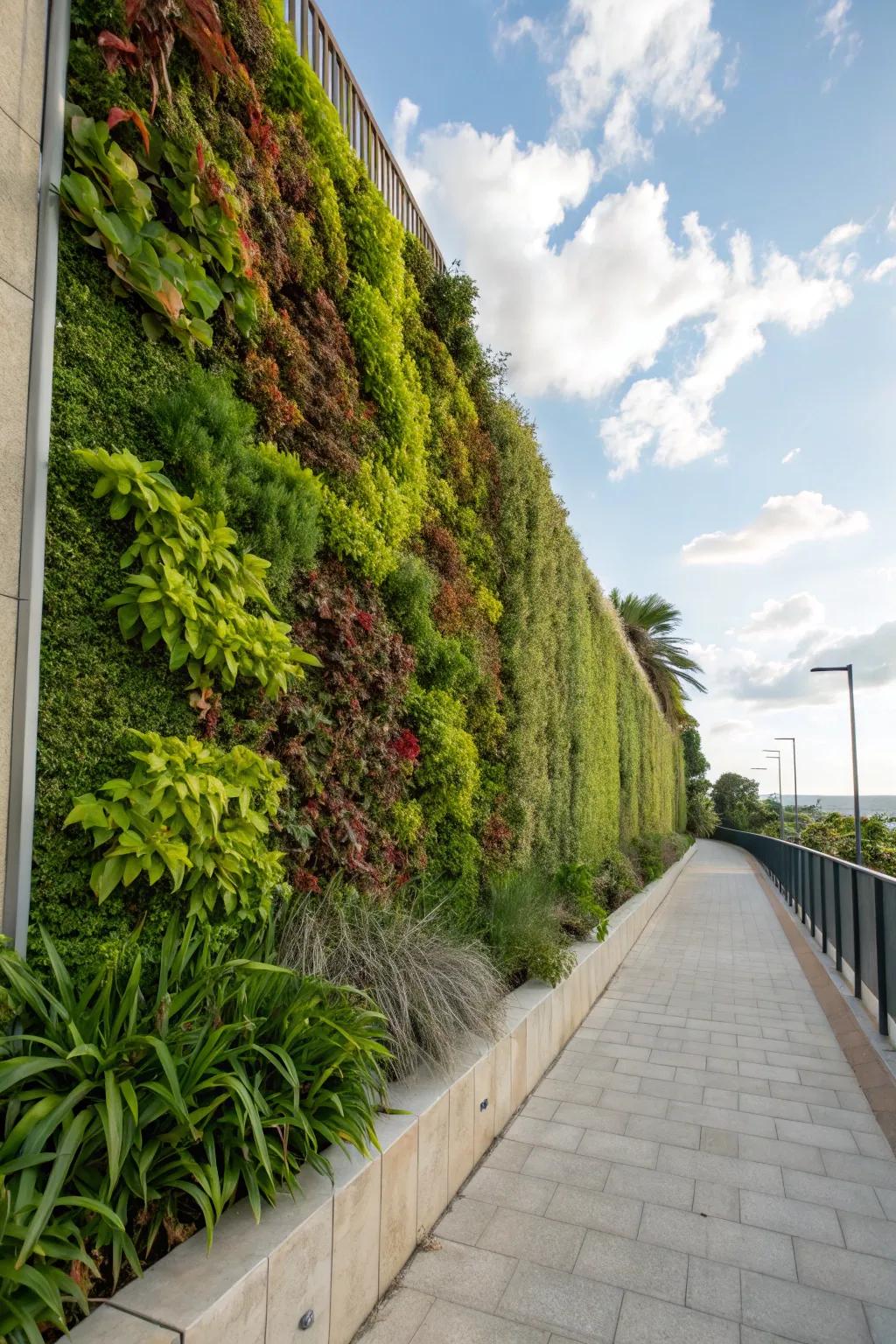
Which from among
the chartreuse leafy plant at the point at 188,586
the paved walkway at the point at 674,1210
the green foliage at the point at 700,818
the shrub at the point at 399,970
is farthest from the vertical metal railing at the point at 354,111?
the green foliage at the point at 700,818

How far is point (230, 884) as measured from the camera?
288 cm

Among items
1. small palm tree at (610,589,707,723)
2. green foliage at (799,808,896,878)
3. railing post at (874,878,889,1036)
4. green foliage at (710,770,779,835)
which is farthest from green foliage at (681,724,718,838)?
railing post at (874,878,889,1036)

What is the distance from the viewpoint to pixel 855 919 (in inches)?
243

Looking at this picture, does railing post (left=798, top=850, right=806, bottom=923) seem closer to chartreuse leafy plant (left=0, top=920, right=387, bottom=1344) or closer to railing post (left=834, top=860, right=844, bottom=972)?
railing post (left=834, top=860, right=844, bottom=972)

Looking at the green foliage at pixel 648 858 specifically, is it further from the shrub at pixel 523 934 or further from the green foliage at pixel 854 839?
the shrub at pixel 523 934

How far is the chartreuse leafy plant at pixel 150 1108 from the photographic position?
1.54 meters

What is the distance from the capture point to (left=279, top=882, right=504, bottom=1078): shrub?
307 centimetres

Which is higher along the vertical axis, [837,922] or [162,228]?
[162,228]

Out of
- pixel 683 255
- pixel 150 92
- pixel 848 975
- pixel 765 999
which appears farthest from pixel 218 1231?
pixel 683 255

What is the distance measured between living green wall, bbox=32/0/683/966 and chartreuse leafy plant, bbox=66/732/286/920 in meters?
0.10

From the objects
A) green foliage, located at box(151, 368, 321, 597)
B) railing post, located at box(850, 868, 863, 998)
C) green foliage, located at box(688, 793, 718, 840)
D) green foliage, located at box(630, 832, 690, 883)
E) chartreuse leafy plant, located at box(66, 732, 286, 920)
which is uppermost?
green foliage, located at box(151, 368, 321, 597)

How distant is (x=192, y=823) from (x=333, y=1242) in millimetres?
1389

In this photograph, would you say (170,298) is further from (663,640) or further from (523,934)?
(663,640)

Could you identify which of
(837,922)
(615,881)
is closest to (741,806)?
(615,881)
